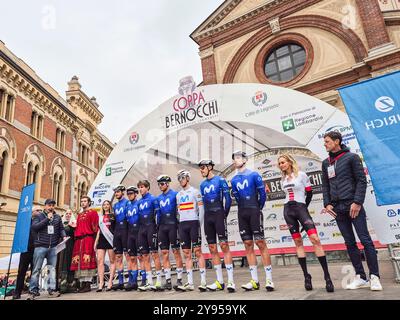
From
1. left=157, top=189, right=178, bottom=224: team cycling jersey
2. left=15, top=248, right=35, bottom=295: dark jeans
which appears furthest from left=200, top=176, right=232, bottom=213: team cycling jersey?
left=15, top=248, right=35, bottom=295: dark jeans

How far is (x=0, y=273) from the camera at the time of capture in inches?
657

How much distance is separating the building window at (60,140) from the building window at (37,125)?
265cm

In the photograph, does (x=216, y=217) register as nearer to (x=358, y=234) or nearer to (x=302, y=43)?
(x=358, y=234)

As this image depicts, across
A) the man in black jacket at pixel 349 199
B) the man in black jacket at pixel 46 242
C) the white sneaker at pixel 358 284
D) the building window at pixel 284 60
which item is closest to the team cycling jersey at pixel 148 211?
the man in black jacket at pixel 46 242

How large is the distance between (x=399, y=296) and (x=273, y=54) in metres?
16.3

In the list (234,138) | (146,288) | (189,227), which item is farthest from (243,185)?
(234,138)

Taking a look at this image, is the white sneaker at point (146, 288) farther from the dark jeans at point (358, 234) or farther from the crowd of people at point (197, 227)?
the dark jeans at point (358, 234)

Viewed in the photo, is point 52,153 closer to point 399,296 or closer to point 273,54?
point 273,54

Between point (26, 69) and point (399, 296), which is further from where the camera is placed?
point (26, 69)

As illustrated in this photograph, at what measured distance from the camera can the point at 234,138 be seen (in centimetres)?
879

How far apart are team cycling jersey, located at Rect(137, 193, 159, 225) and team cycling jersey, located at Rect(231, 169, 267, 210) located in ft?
6.97

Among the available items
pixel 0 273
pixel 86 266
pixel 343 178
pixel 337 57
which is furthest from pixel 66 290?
pixel 337 57

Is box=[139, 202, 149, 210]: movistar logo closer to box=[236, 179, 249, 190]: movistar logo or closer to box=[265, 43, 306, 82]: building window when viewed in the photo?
box=[236, 179, 249, 190]: movistar logo

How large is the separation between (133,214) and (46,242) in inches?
90.4
